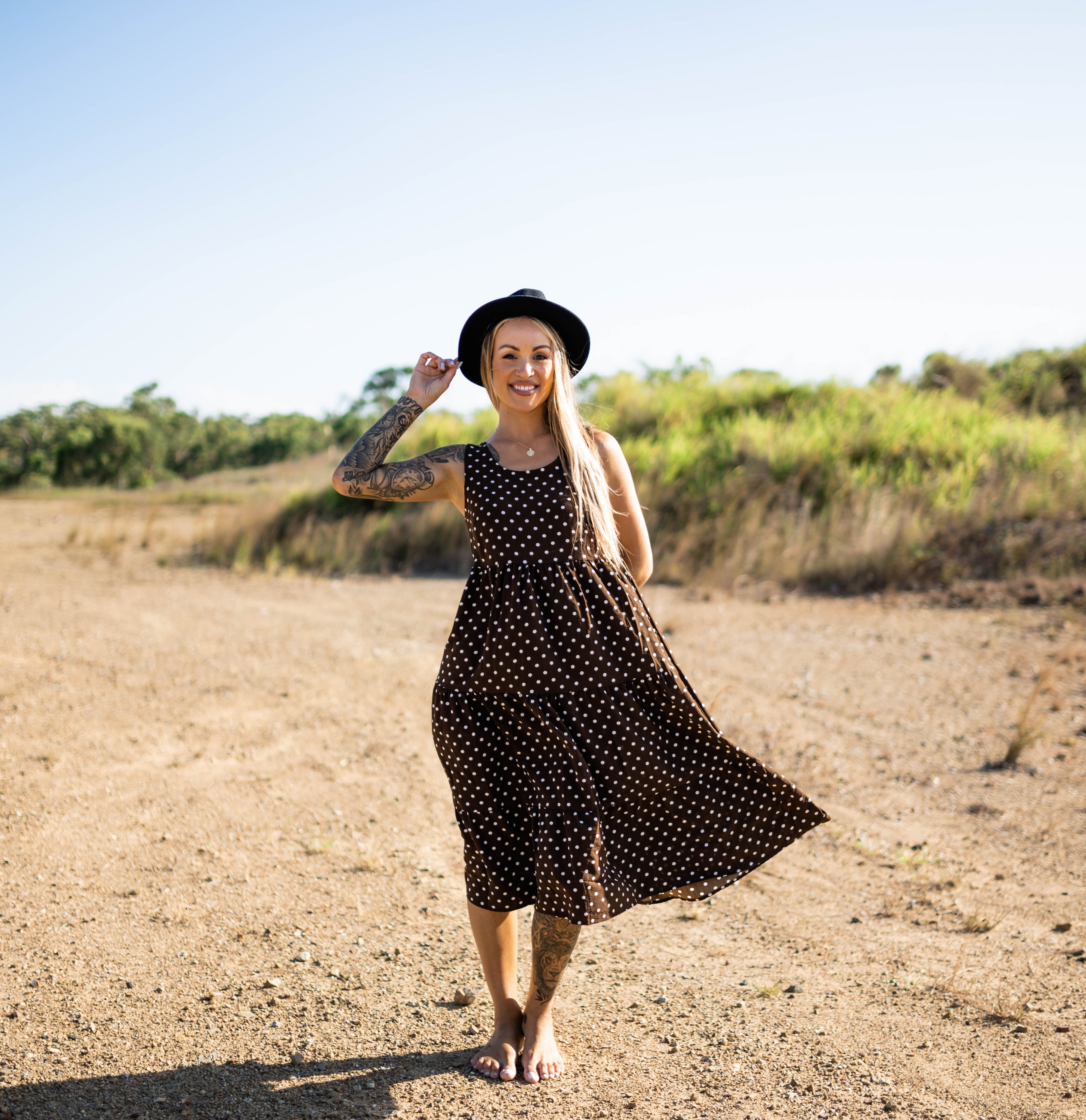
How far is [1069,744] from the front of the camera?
5562 millimetres

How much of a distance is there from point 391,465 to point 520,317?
1.80 ft

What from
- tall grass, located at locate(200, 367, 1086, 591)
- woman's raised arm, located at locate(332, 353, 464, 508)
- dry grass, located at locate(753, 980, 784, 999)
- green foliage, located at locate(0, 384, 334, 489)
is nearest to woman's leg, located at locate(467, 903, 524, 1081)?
dry grass, located at locate(753, 980, 784, 999)

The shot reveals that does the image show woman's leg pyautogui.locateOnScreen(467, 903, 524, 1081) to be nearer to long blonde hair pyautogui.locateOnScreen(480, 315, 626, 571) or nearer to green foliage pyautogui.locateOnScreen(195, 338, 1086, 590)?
long blonde hair pyautogui.locateOnScreen(480, 315, 626, 571)

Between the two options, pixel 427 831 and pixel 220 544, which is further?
pixel 220 544

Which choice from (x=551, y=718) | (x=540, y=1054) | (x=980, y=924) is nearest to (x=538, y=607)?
(x=551, y=718)

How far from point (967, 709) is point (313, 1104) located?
17.2ft

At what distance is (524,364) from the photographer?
8.16ft

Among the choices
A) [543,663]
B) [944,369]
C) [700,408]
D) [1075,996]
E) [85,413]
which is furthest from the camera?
[85,413]

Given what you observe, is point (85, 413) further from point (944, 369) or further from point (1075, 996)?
point (1075, 996)

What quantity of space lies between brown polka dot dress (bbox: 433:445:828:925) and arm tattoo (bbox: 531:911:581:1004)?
3.1 inches

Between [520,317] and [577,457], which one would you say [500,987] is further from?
[520,317]

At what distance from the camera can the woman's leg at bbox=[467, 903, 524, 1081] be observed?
246cm

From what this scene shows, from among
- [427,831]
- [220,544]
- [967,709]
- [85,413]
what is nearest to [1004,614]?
[967,709]

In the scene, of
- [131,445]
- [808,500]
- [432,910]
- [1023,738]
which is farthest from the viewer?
[131,445]
